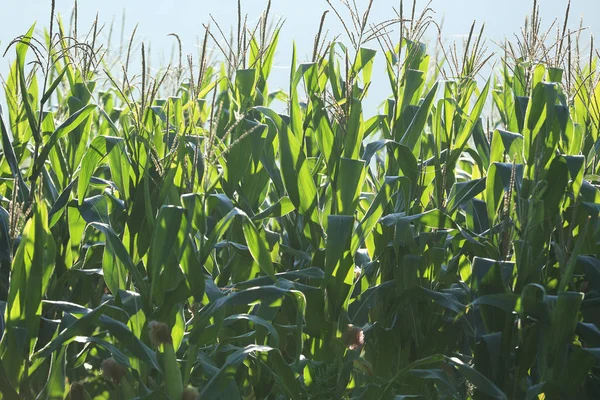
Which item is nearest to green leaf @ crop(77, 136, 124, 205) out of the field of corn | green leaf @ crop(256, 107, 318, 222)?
the field of corn

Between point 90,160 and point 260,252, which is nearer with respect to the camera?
point 260,252

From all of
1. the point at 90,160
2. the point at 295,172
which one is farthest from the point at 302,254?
the point at 90,160

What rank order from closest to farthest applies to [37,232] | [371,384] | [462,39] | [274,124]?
[37,232]
[371,384]
[274,124]
[462,39]

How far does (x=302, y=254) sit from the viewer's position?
1.85 metres

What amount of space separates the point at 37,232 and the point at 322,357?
26.5 inches

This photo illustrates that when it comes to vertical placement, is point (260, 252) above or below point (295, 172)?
below

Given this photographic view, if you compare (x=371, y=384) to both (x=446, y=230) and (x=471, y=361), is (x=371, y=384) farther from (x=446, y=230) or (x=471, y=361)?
(x=446, y=230)

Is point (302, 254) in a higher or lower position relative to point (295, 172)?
lower

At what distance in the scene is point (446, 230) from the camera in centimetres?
184

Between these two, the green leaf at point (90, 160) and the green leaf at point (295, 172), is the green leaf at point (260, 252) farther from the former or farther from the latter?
the green leaf at point (90, 160)

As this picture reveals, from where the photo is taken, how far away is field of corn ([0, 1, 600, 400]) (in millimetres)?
1518

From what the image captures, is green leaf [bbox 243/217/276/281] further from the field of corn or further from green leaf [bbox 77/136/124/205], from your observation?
green leaf [bbox 77/136/124/205]

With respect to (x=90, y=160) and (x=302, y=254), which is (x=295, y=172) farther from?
(x=90, y=160)

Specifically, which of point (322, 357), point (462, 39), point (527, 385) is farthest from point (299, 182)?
point (462, 39)
